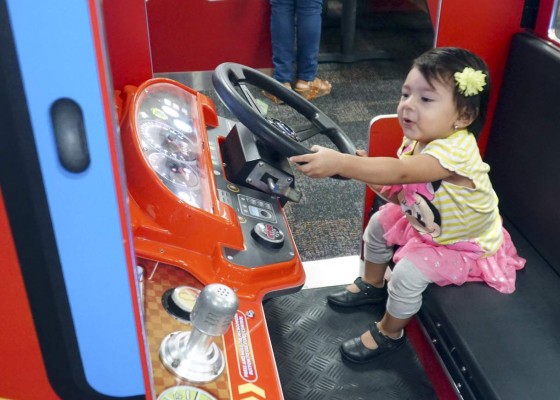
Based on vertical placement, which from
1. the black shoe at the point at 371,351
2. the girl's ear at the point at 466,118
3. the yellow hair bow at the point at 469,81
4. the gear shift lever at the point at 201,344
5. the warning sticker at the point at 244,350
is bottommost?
the black shoe at the point at 371,351

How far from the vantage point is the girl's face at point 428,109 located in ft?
4.28

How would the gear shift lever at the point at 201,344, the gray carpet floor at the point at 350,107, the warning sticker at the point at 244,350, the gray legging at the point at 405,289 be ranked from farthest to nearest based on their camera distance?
the gray carpet floor at the point at 350,107
the gray legging at the point at 405,289
the warning sticker at the point at 244,350
the gear shift lever at the point at 201,344

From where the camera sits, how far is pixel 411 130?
1.36 m

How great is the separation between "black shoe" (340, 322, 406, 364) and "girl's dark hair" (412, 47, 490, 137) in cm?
56

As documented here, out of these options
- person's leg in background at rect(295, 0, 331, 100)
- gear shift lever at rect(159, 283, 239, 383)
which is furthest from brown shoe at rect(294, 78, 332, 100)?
gear shift lever at rect(159, 283, 239, 383)

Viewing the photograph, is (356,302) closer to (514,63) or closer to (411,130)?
(411,130)

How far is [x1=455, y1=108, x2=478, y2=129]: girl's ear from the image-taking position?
133 centimetres

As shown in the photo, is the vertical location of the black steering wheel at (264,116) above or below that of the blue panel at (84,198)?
below

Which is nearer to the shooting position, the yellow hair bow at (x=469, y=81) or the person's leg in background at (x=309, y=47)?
the yellow hair bow at (x=469, y=81)

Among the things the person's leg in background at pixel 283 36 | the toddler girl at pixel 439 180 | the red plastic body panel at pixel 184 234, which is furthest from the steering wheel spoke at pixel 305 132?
the person's leg in background at pixel 283 36

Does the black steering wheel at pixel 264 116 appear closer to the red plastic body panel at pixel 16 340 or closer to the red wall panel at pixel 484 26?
the red wall panel at pixel 484 26

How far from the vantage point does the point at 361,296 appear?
1.70m

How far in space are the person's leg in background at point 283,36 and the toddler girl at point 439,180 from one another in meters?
1.44

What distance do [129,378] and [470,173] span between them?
894 mm
